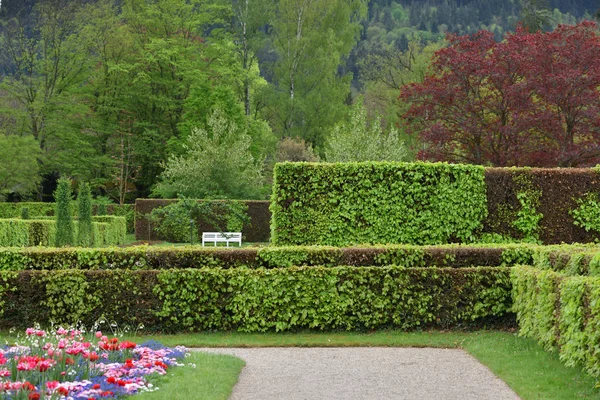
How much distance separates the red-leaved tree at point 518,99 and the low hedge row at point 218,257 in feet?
45.0

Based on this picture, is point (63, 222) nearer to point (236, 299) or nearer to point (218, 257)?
Result: point (218, 257)

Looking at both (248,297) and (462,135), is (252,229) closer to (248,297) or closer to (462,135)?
(462,135)

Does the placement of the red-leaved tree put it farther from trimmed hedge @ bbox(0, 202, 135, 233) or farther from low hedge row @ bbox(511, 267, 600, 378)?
trimmed hedge @ bbox(0, 202, 135, 233)

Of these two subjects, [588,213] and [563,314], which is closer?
[563,314]

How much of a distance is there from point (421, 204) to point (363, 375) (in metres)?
7.77

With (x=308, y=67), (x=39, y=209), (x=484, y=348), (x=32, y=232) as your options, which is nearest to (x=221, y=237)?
(x=32, y=232)

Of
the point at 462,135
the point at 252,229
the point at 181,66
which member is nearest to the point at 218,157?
the point at 252,229

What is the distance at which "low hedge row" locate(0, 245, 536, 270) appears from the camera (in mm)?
12477

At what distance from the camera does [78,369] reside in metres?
7.29

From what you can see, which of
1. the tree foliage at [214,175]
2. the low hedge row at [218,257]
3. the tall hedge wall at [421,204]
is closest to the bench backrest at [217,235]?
the tree foliage at [214,175]

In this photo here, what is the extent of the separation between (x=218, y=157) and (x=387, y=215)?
22.6m

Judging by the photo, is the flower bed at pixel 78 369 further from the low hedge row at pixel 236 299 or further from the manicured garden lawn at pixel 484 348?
the low hedge row at pixel 236 299

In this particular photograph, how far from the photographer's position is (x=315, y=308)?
12078 mm

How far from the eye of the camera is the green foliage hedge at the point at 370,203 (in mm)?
15883
